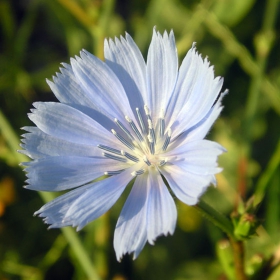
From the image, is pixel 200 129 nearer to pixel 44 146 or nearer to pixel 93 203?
pixel 93 203

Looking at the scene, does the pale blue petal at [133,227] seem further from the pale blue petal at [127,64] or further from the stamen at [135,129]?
the pale blue petal at [127,64]

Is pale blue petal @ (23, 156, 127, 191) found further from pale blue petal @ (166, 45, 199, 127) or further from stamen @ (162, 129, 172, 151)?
pale blue petal @ (166, 45, 199, 127)

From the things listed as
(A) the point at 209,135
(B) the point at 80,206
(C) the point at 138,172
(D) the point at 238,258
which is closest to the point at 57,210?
(B) the point at 80,206

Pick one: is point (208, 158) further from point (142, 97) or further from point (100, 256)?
point (100, 256)

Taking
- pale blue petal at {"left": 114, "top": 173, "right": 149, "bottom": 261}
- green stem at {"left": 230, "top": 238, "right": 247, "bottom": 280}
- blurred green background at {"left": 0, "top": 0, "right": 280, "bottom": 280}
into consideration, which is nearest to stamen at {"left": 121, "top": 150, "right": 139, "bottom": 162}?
pale blue petal at {"left": 114, "top": 173, "right": 149, "bottom": 261}

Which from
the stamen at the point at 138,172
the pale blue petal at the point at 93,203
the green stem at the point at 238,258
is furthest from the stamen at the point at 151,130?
the green stem at the point at 238,258

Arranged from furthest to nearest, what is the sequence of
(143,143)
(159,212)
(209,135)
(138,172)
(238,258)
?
1. (209,135)
2. (143,143)
3. (238,258)
4. (138,172)
5. (159,212)

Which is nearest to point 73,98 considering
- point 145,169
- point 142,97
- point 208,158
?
point 142,97
